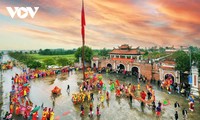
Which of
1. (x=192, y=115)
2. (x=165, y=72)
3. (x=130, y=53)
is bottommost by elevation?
(x=192, y=115)

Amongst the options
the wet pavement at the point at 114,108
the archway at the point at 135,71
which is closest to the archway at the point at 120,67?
the archway at the point at 135,71

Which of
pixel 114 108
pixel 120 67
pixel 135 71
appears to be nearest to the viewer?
pixel 114 108

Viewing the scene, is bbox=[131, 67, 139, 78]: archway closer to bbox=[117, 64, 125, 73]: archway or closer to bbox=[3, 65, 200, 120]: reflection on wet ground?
bbox=[117, 64, 125, 73]: archway

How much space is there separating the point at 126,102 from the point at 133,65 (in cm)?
1623

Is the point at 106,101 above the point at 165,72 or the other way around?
the other way around

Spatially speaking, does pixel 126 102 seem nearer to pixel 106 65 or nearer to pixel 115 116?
pixel 115 116

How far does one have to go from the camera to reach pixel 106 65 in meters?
39.1

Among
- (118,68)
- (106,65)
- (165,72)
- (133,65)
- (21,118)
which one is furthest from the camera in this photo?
(106,65)

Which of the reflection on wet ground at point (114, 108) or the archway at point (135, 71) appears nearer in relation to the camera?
the reflection on wet ground at point (114, 108)

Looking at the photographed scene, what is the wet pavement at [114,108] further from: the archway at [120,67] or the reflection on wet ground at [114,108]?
the archway at [120,67]

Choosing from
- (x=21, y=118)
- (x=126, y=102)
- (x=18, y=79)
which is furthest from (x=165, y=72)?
(x=18, y=79)

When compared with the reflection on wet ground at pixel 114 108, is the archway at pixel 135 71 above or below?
above

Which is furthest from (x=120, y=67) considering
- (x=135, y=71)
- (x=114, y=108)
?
(x=114, y=108)

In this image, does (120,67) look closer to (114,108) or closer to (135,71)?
(135,71)
